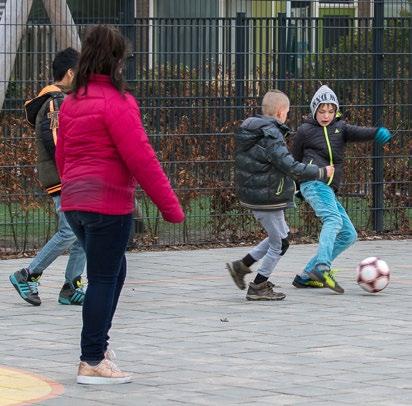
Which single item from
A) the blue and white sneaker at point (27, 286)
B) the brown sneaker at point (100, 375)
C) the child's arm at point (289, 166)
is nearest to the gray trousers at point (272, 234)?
the child's arm at point (289, 166)

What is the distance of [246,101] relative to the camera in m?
14.3

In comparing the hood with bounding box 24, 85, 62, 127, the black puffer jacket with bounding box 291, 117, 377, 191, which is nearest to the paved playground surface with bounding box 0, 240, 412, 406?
the black puffer jacket with bounding box 291, 117, 377, 191

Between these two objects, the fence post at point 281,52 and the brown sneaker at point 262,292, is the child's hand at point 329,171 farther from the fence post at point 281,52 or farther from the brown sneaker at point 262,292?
the fence post at point 281,52

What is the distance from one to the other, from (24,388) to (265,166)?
366cm

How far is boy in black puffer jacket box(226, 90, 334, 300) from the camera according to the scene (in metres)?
10.4

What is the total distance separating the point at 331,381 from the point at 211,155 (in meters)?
6.96

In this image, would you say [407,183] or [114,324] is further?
[407,183]

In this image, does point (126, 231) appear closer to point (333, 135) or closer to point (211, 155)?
point (333, 135)

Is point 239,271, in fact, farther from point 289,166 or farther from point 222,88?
point 222,88

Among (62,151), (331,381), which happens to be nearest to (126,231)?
(62,151)

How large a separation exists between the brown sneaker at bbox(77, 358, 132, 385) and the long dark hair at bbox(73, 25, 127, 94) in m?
1.45

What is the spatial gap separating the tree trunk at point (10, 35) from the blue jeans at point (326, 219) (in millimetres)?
3433

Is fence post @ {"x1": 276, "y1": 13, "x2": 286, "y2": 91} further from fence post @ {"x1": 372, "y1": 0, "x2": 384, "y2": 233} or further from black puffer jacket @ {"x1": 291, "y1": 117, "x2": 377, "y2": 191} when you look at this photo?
black puffer jacket @ {"x1": 291, "y1": 117, "x2": 377, "y2": 191}

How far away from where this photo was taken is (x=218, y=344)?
28.5 feet
